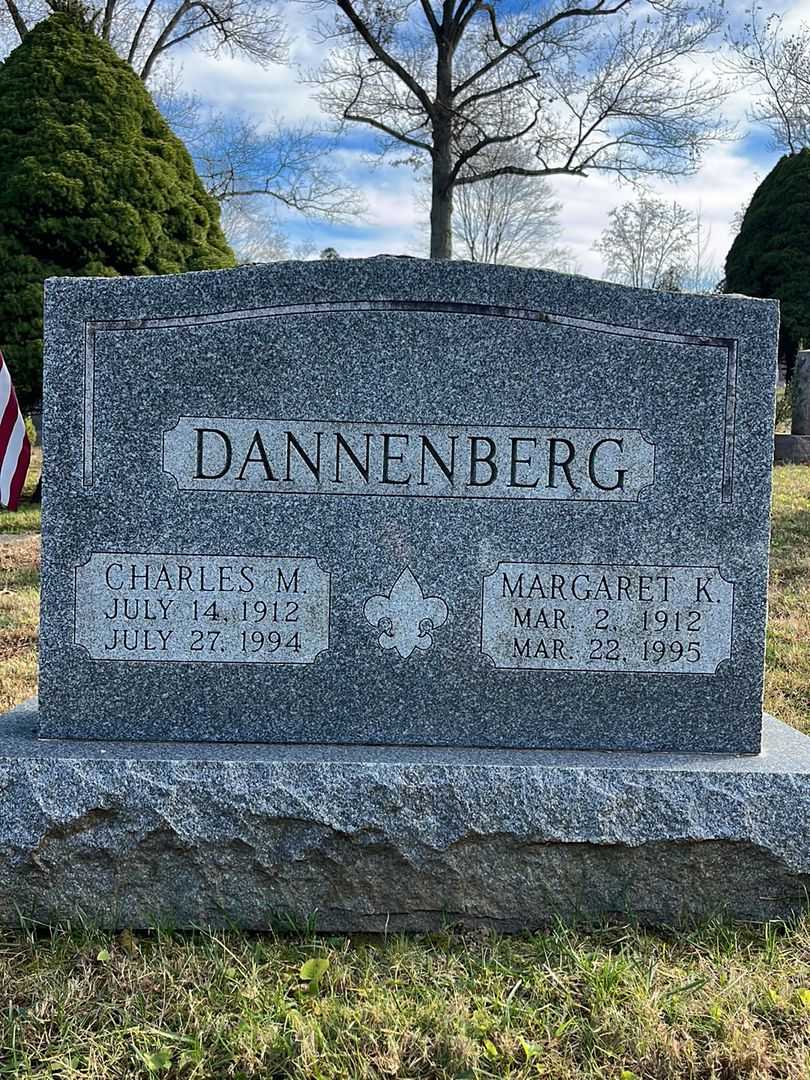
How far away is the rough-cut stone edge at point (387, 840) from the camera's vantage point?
93.5 inches

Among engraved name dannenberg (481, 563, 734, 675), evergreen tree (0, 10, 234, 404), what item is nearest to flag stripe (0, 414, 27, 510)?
engraved name dannenberg (481, 563, 734, 675)

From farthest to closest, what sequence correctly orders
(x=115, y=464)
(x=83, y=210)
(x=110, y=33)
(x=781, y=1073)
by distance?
1. (x=110, y=33)
2. (x=83, y=210)
3. (x=115, y=464)
4. (x=781, y=1073)

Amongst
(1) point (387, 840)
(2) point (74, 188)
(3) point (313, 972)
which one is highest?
(2) point (74, 188)

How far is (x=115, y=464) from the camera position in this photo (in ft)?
8.62

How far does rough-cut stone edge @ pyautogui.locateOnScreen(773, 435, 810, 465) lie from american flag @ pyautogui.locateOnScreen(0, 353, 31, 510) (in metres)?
8.81

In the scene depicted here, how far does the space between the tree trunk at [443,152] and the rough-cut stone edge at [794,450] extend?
32.3ft

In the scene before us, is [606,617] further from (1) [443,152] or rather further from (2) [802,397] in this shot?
(1) [443,152]

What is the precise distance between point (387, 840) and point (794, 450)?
378 inches

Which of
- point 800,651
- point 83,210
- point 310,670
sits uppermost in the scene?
point 83,210

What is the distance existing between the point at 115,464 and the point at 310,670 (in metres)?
0.77

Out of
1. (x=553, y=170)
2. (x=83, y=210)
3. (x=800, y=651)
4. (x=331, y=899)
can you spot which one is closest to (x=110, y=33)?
(x=553, y=170)

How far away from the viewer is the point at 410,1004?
2.09 m

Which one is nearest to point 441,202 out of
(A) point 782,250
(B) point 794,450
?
(A) point 782,250

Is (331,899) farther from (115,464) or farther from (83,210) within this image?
(83,210)
